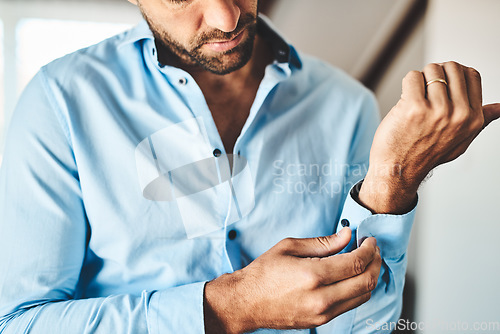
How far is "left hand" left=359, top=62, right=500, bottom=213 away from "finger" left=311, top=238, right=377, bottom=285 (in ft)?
0.41

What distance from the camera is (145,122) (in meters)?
0.77

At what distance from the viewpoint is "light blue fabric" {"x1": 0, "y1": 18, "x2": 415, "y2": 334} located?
671mm

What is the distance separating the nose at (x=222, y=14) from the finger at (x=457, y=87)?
343 millimetres

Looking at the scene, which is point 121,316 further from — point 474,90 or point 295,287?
point 474,90

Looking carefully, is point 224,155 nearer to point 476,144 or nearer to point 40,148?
point 40,148

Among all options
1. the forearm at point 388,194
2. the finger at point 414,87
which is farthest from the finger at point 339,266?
the finger at point 414,87

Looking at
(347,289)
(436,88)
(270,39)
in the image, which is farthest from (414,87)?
(270,39)

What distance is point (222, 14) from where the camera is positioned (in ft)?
2.34

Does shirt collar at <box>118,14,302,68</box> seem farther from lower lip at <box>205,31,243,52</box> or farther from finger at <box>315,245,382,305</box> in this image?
finger at <box>315,245,382,305</box>

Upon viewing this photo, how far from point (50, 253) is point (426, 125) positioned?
578 mm

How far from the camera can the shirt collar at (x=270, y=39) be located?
805 mm

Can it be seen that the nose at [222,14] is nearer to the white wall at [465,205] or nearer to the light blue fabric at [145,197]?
the light blue fabric at [145,197]

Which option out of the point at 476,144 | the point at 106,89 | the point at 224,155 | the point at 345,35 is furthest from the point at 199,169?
the point at 345,35

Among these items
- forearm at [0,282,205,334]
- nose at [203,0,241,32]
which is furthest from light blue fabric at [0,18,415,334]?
nose at [203,0,241,32]
